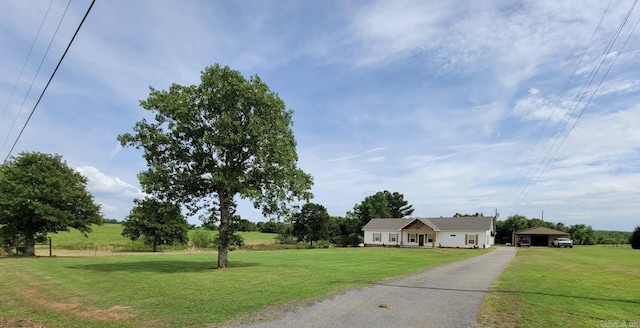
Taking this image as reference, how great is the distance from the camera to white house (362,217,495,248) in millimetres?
61000

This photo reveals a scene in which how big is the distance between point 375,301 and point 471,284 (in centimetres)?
647

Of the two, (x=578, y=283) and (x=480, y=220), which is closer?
(x=578, y=283)

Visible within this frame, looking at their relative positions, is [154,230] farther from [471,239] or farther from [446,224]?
[471,239]

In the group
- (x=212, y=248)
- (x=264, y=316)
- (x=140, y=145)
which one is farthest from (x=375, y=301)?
(x=212, y=248)

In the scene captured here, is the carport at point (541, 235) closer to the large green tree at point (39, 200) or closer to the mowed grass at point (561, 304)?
the mowed grass at point (561, 304)

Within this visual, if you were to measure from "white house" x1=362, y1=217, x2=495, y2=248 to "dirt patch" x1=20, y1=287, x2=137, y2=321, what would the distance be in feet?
191

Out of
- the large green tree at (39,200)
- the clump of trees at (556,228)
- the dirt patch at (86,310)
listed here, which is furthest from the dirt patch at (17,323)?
the clump of trees at (556,228)

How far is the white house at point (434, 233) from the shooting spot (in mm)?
61000

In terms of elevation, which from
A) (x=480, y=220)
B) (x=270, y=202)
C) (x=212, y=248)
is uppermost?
(x=270, y=202)

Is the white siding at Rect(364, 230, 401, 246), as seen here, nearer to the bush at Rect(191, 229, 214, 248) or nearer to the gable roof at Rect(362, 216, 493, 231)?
the gable roof at Rect(362, 216, 493, 231)

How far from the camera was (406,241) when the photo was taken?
6538 cm

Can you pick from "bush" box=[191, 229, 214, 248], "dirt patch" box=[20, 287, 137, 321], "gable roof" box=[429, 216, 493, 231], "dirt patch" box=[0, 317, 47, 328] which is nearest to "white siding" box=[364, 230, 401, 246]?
"gable roof" box=[429, 216, 493, 231]

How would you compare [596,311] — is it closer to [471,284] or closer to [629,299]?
[629,299]

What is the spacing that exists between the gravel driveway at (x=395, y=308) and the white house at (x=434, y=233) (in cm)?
5063
